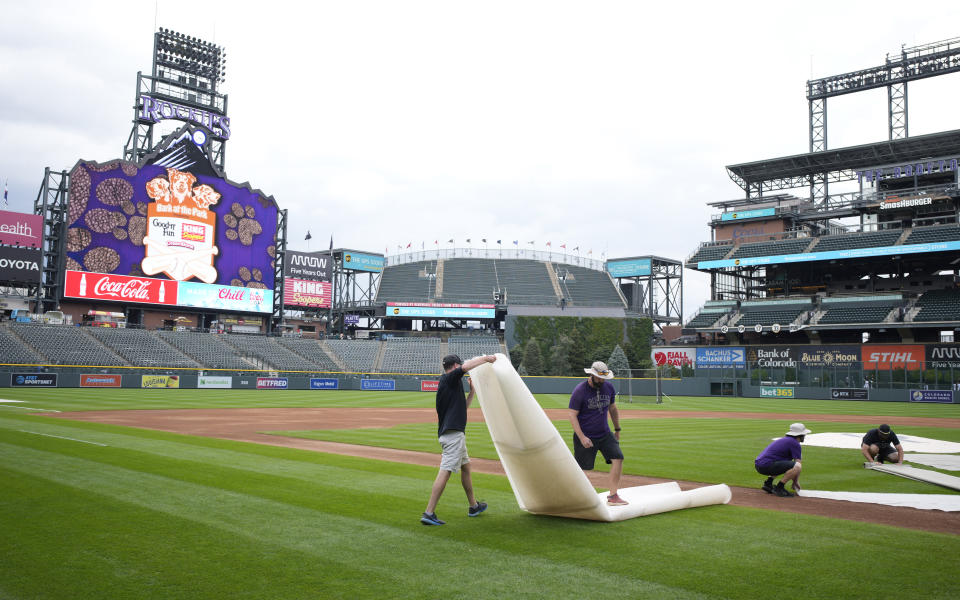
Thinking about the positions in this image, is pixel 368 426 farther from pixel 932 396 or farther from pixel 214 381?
pixel 932 396

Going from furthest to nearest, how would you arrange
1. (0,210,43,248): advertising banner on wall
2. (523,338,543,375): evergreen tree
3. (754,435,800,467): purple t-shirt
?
(523,338,543,375): evergreen tree → (0,210,43,248): advertising banner on wall → (754,435,800,467): purple t-shirt

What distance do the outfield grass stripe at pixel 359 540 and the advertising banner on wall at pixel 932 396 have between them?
4768 cm

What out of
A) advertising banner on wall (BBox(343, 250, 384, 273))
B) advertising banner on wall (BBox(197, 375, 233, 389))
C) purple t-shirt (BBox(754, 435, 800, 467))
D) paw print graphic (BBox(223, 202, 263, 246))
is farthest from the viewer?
advertising banner on wall (BBox(343, 250, 384, 273))

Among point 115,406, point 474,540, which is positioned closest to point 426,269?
point 115,406

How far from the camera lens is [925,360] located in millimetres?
51312

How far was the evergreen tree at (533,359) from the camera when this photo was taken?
69.3 m

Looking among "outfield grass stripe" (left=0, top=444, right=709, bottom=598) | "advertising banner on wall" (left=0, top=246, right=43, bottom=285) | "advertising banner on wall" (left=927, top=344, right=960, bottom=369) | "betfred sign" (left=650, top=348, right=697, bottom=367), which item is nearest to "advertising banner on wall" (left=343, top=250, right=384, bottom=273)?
"advertising banner on wall" (left=0, top=246, right=43, bottom=285)

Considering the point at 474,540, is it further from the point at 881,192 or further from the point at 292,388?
the point at 881,192

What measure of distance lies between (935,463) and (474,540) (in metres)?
11.8

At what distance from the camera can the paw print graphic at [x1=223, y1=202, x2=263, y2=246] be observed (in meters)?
57.3

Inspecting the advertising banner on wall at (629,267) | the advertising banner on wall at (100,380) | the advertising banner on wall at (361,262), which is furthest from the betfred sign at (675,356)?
the advertising banner on wall at (100,380)

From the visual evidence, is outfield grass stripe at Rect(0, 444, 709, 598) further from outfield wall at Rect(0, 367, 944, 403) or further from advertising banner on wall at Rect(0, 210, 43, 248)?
advertising banner on wall at Rect(0, 210, 43, 248)

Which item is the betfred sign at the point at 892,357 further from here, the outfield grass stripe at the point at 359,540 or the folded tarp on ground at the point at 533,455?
the outfield grass stripe at the point at 359,540

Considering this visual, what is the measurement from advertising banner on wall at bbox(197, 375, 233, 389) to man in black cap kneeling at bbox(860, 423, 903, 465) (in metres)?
43.8
